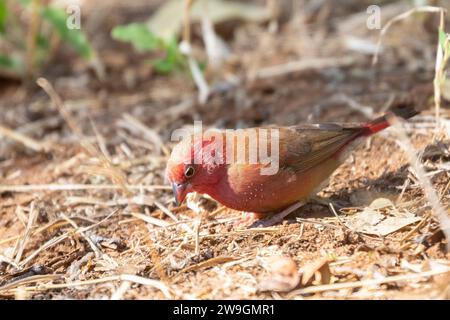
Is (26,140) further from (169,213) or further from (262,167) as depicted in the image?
(262,167)

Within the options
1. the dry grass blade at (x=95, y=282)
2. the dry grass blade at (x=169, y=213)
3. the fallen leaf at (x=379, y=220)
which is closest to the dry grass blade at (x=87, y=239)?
the dry grass blade at (x=95, y=282)

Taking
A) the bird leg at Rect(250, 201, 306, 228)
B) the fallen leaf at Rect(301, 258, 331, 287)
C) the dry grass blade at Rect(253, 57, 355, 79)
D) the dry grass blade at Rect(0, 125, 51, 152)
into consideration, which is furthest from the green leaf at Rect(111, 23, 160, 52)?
the fallen leaf at Rect(301, 258, 331, 287)

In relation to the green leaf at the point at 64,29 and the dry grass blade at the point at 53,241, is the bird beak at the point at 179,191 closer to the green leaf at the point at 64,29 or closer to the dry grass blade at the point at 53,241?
the dry grass blade at the point at 53,241

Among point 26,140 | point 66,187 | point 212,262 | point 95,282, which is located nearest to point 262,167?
point 212,262
